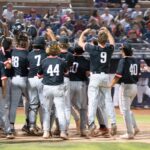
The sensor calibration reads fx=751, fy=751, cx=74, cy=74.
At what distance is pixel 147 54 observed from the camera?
957 inches

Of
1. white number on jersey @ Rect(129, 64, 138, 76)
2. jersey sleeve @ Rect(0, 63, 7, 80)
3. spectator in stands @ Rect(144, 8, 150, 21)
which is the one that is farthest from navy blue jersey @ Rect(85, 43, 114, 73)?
spectator in stands @ Rect(144, 8, 150, 21)

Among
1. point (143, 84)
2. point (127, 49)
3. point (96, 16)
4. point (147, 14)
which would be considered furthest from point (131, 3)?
point (127, 49)

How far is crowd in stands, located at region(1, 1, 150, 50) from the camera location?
25594 mm

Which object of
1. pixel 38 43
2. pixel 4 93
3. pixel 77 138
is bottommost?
pixel 77 138

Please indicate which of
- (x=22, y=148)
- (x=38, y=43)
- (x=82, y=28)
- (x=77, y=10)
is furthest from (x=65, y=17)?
(x=22, y=148)

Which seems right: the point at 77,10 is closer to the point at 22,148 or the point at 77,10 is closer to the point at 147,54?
the point at 147,54

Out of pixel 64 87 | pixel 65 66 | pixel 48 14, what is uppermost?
pixel 48 14

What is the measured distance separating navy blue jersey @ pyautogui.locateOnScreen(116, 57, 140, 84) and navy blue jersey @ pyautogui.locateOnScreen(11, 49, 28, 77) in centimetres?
191

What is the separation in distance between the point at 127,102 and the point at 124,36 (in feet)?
37.1

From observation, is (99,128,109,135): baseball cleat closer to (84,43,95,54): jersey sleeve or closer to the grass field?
the grass field

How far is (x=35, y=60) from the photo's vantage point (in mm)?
15352

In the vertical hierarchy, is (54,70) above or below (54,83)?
above

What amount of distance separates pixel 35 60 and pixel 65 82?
2.53ft

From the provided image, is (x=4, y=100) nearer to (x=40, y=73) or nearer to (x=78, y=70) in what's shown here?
(x=40, y=73)
